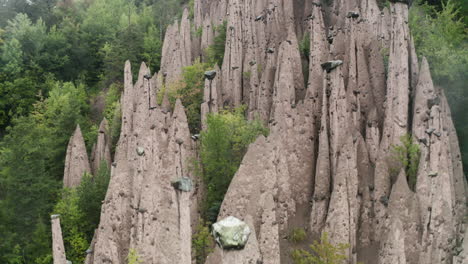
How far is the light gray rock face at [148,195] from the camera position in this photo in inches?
480

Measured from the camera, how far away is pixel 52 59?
133 ft

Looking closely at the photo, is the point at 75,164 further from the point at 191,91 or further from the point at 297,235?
the point at 297,235

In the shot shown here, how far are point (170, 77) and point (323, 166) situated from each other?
14067 mm

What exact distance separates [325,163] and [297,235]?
Result: 3517 mm

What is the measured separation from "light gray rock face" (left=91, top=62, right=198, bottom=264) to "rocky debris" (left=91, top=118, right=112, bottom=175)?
2981mm

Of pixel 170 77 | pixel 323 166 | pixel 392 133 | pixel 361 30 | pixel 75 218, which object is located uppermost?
pixel 361 30

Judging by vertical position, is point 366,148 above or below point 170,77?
below

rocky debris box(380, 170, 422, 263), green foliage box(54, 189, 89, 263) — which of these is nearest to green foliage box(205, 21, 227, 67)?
green foliage box(54, 189, 89, 263)

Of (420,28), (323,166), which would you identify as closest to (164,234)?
(323,166)

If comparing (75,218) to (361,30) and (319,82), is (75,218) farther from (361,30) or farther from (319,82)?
(361,30)

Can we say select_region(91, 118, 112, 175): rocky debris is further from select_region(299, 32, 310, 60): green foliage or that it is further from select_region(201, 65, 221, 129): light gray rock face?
select_region(299, 32, 310, 60): green foliage

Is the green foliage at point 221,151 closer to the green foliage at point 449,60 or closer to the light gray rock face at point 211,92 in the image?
the light gray rock face at point 211,92

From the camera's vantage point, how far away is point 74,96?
112 feet

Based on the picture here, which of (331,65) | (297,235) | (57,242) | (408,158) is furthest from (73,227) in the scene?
(408,158)
